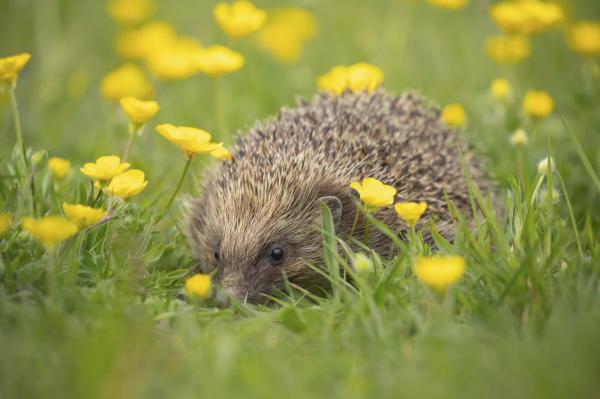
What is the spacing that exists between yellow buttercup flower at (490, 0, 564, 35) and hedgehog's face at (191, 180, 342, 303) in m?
2.54

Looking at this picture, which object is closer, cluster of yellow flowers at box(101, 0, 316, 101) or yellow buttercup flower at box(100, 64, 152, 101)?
cluster of yellow flowers at box(101, 0, 316, 101)

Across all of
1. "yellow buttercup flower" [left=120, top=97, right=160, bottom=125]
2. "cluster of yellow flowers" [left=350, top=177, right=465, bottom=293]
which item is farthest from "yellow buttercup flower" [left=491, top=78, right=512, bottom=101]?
"yellow buttercup flower" [left=120, top=97, right=160, bottom=125]

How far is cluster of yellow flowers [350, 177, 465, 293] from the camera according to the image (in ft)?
10.5

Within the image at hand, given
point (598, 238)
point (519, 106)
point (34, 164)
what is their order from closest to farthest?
point (34, 164) < point (598, 238) < point (519, 106)

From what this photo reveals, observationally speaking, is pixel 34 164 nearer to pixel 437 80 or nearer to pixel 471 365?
pixel 471 365

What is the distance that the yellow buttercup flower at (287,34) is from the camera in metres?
8.31

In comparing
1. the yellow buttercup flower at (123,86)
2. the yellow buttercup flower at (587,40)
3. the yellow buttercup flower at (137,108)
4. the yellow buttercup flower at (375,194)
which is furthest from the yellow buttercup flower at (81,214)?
the yellow buttercup flower at (587,40)

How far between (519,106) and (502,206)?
4.66 feet

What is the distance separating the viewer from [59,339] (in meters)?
3.22

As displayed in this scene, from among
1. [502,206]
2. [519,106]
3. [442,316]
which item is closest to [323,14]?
[519,106]

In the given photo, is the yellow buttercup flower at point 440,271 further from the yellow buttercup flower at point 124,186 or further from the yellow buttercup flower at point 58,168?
the yellow buttercup flower at point 58,168

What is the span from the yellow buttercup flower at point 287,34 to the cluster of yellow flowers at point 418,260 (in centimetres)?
457

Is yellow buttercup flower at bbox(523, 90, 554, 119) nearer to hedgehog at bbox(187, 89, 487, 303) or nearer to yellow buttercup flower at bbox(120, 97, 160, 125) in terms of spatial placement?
hedgehog at bbox(187, 89, 487, 303)

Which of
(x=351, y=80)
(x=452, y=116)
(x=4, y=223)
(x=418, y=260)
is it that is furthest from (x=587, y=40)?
(x=4, y=223)
